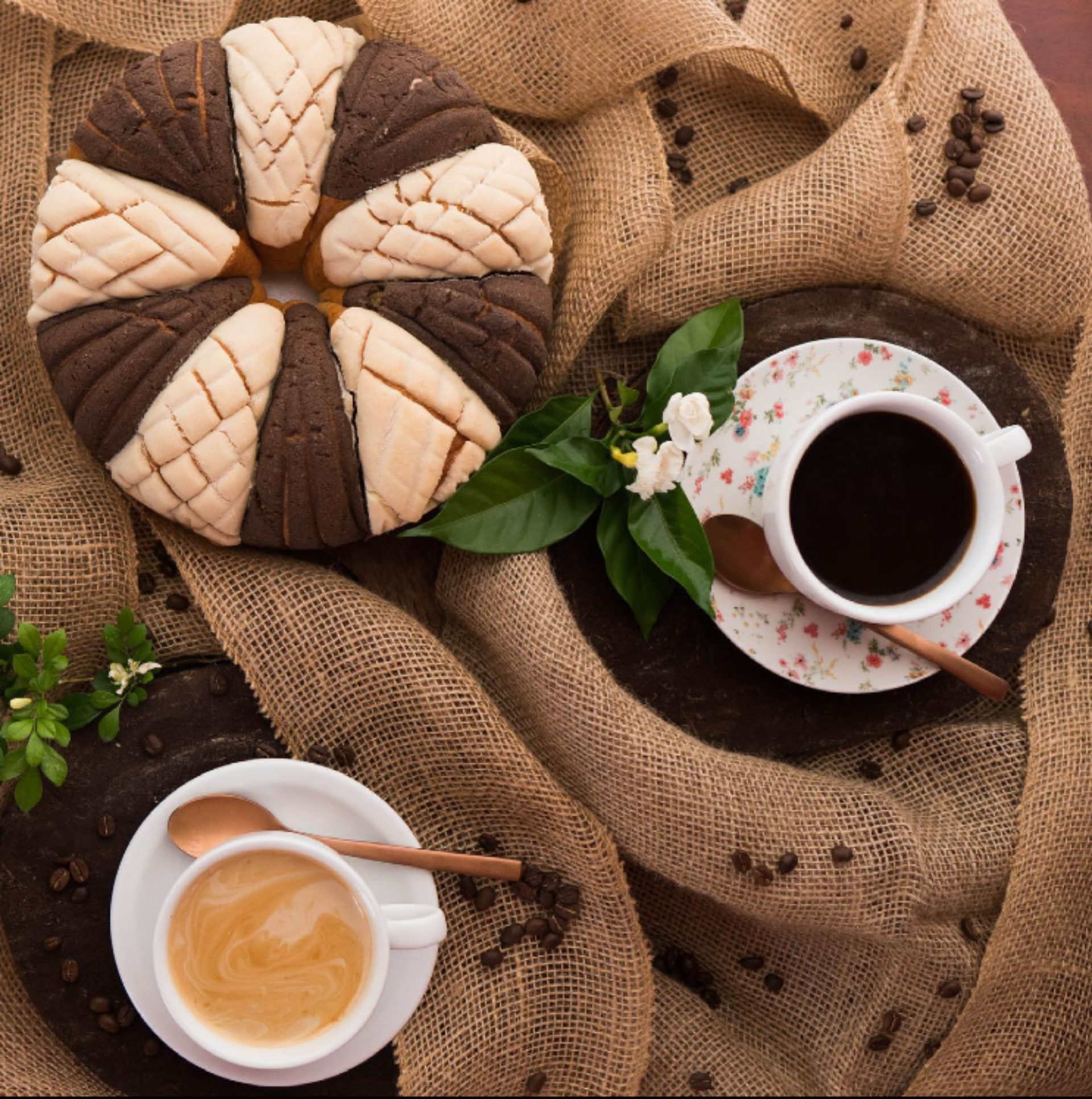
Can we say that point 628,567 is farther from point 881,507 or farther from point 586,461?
point 881,507

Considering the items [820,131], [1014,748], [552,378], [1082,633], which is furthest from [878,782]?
[820,131]

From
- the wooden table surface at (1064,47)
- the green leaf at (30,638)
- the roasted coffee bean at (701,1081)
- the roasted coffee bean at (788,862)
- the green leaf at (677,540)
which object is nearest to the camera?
the green leaf at (30,638)

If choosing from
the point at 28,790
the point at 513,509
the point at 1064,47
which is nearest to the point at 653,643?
the point at 513,509

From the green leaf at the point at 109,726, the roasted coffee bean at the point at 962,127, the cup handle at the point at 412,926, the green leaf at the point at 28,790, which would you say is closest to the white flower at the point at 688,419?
the roasted coffee bean at the point at 962,127

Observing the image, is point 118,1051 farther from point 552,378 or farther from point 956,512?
point 956,512

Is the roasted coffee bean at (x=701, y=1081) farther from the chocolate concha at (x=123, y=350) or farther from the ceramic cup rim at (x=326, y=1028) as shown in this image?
the chocolate concha at (x=123, y=350)
